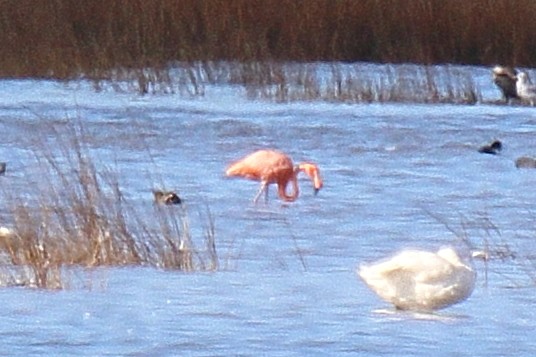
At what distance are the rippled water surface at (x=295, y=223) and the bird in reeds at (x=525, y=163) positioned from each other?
8 cm

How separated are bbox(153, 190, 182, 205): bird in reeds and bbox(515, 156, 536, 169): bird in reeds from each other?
Answer: 3957mm

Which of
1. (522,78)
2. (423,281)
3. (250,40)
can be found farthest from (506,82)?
(423,281)

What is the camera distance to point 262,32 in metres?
20.2

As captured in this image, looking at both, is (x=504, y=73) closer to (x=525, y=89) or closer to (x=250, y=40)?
(x=525, y=89)

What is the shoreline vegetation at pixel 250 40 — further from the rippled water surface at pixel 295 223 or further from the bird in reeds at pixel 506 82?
the bird in reeds at pixel 506 82

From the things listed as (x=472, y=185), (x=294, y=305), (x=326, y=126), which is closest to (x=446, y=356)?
(x=294, y=305)

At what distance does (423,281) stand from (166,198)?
3.46m

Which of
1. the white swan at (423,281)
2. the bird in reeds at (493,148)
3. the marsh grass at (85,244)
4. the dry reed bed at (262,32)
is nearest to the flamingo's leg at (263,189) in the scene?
the marsh grass at (85,244)

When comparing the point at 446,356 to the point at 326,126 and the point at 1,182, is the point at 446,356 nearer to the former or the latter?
the point at 1,182

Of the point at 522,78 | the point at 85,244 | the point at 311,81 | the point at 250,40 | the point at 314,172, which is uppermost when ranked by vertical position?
the point at 85,244

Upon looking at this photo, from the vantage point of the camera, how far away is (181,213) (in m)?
10.1

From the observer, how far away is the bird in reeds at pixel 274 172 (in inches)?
469

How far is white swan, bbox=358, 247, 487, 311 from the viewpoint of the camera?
23.7ft

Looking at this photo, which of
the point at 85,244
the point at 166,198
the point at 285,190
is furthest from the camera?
the point at 285,190
